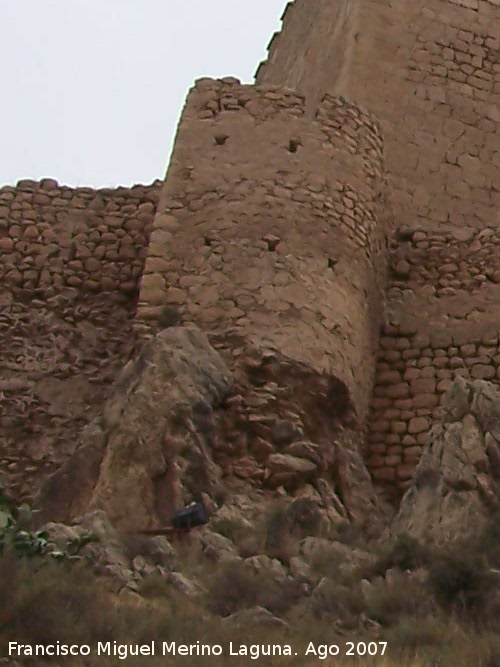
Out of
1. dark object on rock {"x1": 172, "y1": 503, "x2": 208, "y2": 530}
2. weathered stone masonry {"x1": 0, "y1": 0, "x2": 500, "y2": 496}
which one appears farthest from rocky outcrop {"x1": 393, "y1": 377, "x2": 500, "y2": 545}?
weathered stone masonry {"x1": 0, "y1": 0, "x2": 500, "y2": 496}

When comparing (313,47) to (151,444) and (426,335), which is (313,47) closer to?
(426,335)

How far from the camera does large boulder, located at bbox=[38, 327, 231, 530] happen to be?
9.77 metres

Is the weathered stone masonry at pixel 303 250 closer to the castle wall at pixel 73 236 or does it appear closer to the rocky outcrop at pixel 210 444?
the castle wall at pixel 73 236

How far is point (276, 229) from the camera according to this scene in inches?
455

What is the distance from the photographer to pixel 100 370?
1206 cm

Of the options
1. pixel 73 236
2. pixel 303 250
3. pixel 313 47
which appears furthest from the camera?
pixel 313 47

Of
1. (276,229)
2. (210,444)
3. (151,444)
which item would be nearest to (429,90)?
(276,229)

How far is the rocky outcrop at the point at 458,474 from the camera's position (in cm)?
900

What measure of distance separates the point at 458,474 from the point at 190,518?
175cm

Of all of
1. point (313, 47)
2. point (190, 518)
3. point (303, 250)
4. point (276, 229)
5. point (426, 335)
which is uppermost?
point (313, 47)

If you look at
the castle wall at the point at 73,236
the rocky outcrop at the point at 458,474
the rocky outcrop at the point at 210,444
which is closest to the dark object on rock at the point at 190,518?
the rocky outcrop at the point at 210,444

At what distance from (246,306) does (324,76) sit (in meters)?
4.78

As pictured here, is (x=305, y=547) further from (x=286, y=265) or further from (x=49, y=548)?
(x=286, y=265)

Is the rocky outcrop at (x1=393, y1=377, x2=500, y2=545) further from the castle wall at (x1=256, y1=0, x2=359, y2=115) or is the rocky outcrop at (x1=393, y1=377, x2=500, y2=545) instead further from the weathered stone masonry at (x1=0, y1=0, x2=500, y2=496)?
the castle wall at (x1=256, y1=0, x2=359, y2=115)
